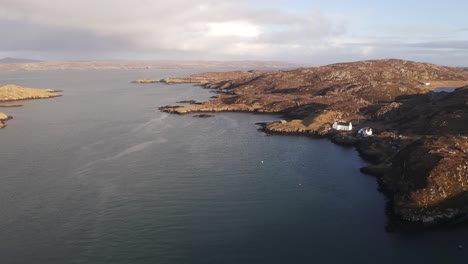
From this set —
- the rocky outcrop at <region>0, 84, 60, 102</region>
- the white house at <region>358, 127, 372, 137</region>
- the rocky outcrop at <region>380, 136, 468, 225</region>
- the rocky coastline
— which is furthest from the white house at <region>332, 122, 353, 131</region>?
the rocky outcrop at <region>0, 84, 60, 102</region>

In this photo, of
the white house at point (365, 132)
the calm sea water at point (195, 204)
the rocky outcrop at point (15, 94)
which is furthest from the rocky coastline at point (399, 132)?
the rocky outcrop at point (15, 94)

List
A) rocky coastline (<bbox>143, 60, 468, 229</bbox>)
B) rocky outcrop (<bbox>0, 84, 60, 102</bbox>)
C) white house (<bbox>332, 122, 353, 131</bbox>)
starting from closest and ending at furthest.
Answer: rocky coastline (<bbox>143, 60, 468, 229</bbox>) → white house (<bbox>332, 122, 353, 131</bbox>) → rocky outcrop (<bbox>0, 84, 60, 102</bbox>)

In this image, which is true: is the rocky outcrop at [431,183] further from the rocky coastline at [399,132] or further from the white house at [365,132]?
the white house at [365,132]

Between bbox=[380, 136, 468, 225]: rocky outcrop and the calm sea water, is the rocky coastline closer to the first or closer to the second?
bbox=[380, 136, 468, 225]: rocky outcrop

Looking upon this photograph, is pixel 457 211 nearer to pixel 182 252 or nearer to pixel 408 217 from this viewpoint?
pixel 408 217

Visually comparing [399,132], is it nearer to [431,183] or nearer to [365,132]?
[365,132]
